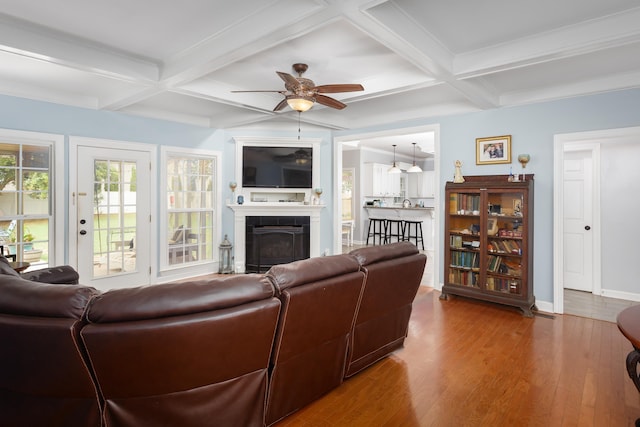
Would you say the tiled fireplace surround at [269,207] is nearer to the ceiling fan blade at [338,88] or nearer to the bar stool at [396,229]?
the ceiling fan blade at [338,88]

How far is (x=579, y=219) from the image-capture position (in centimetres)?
473

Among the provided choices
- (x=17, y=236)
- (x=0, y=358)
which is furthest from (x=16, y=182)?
(x=0, y=358)

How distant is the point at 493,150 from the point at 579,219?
1.58 metres

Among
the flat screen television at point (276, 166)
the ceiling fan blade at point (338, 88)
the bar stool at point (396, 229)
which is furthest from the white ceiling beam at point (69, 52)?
the bar stool at point (396, 229)

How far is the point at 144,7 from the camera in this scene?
2486mm

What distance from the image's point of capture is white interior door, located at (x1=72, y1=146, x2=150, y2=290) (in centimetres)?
457

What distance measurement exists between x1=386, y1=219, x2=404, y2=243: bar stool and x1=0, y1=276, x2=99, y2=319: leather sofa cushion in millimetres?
7549

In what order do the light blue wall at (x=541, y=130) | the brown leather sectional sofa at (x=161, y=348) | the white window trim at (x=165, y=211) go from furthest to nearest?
the white window trim at (x=165, y=211) → the light blue wall at (x=541, y=130) → the brown leather sectional sofa at (x=161, y=348)

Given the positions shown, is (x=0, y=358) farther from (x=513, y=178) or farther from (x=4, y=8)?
(x=513, y=178)

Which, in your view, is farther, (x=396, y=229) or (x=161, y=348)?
(x=396, y=229)

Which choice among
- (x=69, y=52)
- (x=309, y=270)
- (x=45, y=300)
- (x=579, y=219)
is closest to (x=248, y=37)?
(x=69, y=52)

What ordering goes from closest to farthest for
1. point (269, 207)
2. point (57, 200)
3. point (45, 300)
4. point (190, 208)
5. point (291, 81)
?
point (45, 300) < point (291, 81) < point (57, 200) < point (190, 208) < point (269, 207)

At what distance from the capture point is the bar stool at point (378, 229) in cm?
886

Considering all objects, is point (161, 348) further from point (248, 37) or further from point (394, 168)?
point (394, 168)
